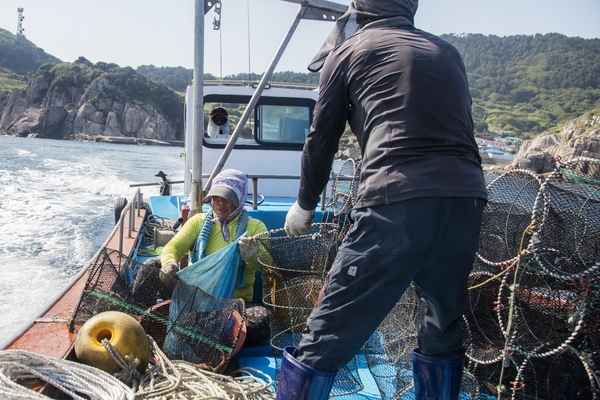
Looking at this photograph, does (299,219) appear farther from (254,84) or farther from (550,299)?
(254,84)

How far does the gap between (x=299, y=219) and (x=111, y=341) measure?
1.28 meters

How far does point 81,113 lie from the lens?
83.9m

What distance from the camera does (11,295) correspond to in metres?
6.76

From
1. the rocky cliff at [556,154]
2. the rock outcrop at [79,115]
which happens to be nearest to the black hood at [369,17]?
the rocky cliff at [556,154]

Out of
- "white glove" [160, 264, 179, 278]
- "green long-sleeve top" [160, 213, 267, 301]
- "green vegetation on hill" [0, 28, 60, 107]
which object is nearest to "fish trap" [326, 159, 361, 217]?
"green long-sleeve top" [160, 213, 267, 301]

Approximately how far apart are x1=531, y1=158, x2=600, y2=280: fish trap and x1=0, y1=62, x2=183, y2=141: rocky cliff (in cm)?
8136

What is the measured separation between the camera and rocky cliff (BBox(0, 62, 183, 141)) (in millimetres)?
82312

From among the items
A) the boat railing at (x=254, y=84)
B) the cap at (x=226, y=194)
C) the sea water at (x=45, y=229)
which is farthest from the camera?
the boat railing at (x=254, y=84)

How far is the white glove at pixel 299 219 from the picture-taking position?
231 centimetres

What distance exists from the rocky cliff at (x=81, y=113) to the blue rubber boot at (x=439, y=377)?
8173 cm

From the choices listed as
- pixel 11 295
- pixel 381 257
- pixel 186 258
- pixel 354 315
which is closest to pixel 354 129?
pixel 381 257

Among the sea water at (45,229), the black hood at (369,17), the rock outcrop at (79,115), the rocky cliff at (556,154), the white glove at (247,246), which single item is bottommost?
the sea water at (45,229)

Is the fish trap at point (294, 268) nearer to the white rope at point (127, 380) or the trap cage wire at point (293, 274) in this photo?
the trap cage wire at point (293, 274)

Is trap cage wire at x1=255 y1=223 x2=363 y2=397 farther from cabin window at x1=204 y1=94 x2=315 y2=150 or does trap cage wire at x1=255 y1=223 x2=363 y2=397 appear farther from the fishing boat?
cabin window at x1=204 y1=94 x2=315 y2=150
